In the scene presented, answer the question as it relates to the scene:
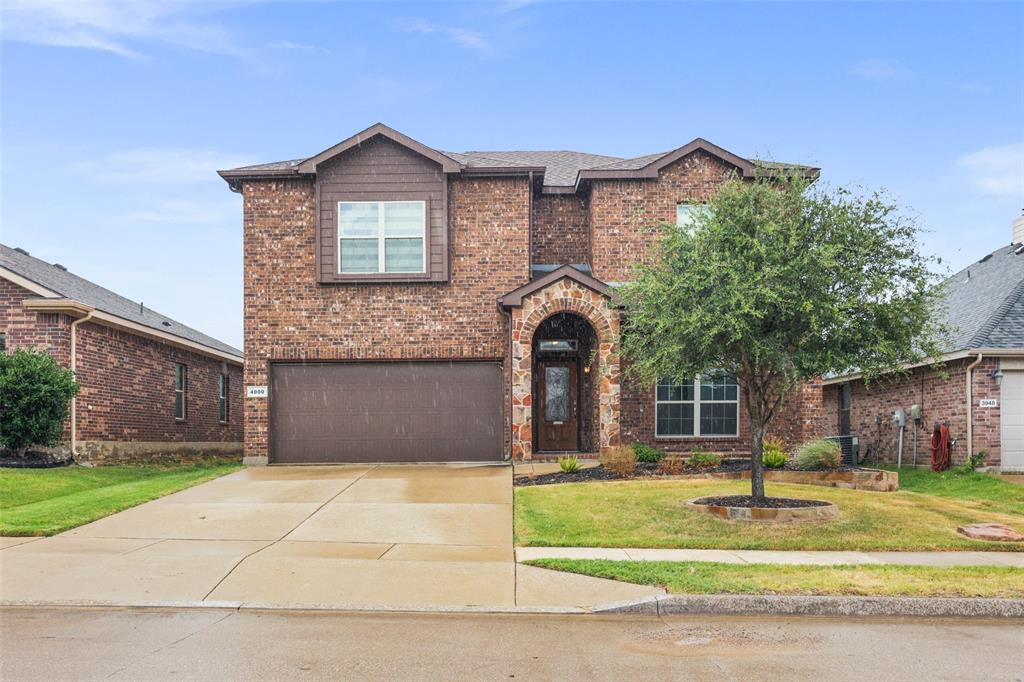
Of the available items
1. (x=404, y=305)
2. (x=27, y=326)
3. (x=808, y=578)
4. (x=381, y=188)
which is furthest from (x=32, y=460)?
(x=808, y=578)

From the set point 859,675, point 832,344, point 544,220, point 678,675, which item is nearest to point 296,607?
point 678,675

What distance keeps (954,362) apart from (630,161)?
29.4 feet

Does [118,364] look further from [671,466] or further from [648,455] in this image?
[671,466]

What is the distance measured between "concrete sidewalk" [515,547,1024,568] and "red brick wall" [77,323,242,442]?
13.6 meters

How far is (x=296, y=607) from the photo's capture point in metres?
8.11

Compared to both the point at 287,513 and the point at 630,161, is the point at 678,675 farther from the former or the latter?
the point at 630,161

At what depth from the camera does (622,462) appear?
16531 mm

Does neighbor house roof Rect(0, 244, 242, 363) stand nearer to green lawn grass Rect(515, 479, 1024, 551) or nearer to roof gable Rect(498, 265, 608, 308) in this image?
roof gable Rect(498, 265, 608, 308)

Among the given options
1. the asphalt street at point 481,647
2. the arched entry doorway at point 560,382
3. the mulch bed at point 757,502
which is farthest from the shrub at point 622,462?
the asphalt street at point 481,647

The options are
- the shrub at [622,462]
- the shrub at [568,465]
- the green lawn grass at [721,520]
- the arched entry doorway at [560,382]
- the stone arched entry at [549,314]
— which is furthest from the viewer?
the arched entry doorway at [560,382]

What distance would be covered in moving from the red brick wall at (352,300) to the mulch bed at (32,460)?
3.85m

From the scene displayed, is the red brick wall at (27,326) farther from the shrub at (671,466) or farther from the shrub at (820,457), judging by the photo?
the shrub at (820,457)

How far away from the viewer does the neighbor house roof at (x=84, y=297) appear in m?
19.2

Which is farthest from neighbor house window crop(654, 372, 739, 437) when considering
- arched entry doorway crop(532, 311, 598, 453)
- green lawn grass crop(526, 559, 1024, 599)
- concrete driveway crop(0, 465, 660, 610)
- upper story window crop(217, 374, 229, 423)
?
upper story window crop(217, 374, 229, 423)
